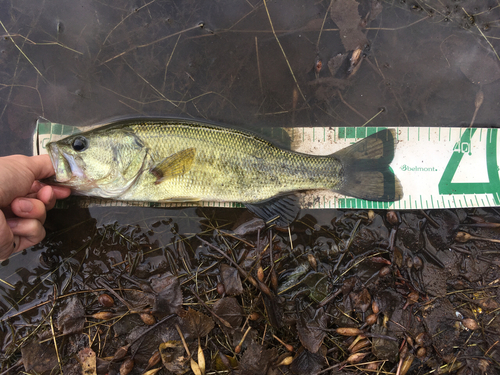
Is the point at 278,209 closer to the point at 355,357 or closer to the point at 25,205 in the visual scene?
the point at 355,357

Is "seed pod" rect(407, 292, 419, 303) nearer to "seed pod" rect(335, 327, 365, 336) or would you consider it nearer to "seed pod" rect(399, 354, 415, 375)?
"seed pod" rect(399, 354, 415, 375)

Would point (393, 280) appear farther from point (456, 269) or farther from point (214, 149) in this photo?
point (214, 149)

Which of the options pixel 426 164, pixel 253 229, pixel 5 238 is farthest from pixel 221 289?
pixel 426 164

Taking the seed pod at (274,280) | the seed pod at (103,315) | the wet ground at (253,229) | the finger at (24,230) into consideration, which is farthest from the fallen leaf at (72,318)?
the seed pod at (274,280)

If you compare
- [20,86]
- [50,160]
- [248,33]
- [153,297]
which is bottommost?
[153,297]

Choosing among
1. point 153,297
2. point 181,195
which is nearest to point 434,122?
point 181,195

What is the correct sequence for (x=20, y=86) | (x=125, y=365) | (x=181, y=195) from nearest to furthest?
(x=125, y=365) → (x=181, y=195) → (x=20, y=86)

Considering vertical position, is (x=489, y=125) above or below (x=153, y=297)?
above

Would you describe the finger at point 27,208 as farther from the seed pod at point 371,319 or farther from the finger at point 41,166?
the seed pod at point 371,319
